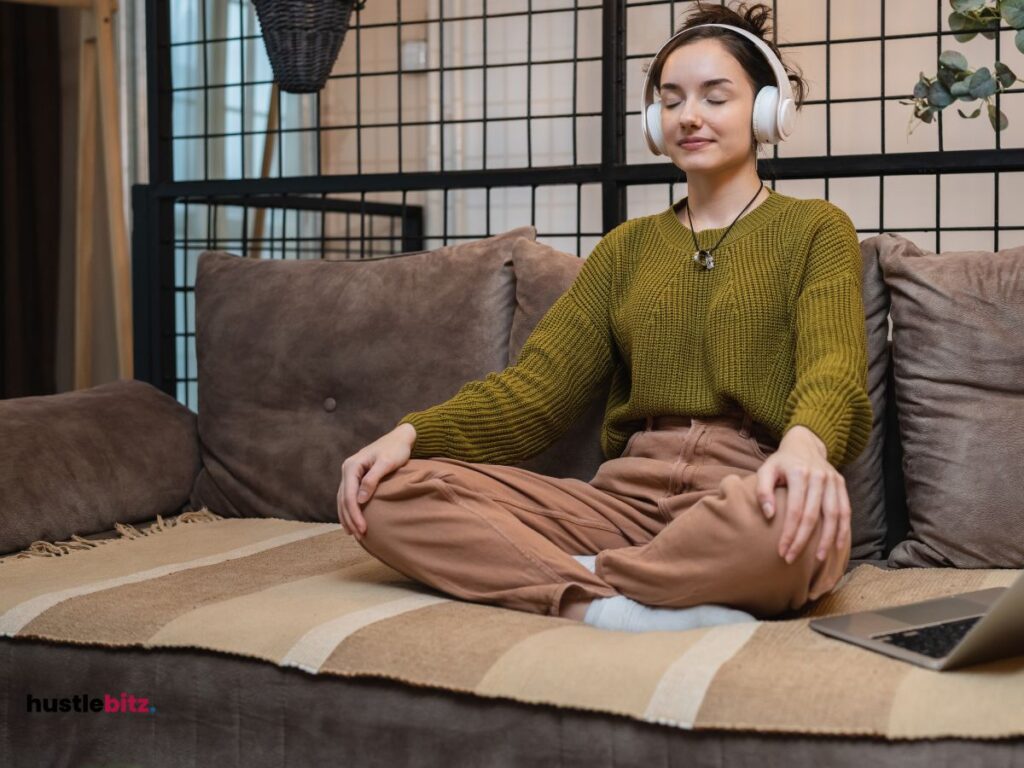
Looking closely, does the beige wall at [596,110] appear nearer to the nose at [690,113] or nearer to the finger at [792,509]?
the nose at [690,113]

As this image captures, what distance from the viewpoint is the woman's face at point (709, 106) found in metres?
1.76

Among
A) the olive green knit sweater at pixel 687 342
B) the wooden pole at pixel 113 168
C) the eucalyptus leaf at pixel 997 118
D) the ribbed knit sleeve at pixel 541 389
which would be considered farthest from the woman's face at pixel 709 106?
the wooden pole at pixel 113 168

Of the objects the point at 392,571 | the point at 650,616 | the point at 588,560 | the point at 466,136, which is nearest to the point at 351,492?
the point at 392,571

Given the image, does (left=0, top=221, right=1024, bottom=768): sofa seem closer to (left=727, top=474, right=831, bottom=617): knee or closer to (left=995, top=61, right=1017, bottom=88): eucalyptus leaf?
(left=727, top=474, right=831, bottom=617): knee

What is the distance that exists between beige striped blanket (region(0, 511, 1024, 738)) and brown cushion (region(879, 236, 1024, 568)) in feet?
0.18

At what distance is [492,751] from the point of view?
129 centimetres

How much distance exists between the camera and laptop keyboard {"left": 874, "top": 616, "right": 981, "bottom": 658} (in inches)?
48.3

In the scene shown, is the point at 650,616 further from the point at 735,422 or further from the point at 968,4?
the point at 968,4

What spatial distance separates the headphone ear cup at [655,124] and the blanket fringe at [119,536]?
1069mm

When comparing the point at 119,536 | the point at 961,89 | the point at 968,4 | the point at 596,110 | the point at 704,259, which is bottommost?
the point at 119,536

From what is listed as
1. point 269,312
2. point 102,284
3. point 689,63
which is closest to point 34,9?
point 102,284

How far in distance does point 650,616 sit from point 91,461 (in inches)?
44.6

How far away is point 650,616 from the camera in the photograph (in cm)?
143

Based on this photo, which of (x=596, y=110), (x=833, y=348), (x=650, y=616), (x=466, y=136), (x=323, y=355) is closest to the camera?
(x=650, y=616)
